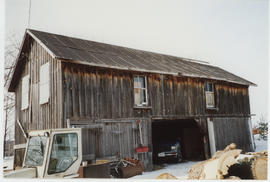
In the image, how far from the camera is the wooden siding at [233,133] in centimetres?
1350

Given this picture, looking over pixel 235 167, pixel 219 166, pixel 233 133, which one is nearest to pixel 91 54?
pixel 219 166

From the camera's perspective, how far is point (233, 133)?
1435cm

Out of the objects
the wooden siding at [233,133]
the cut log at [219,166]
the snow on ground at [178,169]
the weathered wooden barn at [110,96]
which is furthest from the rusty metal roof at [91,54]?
the cut log at [219,166]

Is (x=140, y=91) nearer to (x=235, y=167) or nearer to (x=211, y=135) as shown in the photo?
(x=211, y=135)

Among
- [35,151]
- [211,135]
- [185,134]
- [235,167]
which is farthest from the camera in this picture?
[185,134]

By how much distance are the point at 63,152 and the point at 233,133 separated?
11032 millimetres

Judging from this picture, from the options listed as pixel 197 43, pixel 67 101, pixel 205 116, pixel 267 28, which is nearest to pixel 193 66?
pixel 205 116

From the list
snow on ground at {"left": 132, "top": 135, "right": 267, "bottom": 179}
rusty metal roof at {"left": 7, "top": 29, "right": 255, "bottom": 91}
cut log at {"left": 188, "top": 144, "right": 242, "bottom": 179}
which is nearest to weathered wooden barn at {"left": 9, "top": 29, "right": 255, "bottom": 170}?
rusty metal roof at {"left": 7, "top": 29, "right": 255, "bottom": 91}

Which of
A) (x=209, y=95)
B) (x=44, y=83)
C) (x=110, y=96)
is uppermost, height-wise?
(x=44, y=83)

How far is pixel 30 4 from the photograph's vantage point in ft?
28.4

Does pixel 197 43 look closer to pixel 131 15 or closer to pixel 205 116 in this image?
pixel 131 15

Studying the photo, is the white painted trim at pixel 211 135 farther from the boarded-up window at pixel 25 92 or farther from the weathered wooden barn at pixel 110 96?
the boarded-up window at pixel 25 92

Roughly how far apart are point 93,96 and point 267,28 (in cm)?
627

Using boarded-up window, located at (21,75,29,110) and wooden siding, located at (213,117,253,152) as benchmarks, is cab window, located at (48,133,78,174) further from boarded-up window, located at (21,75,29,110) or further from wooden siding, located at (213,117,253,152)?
wooden siding, located at (213,117,253,152)
